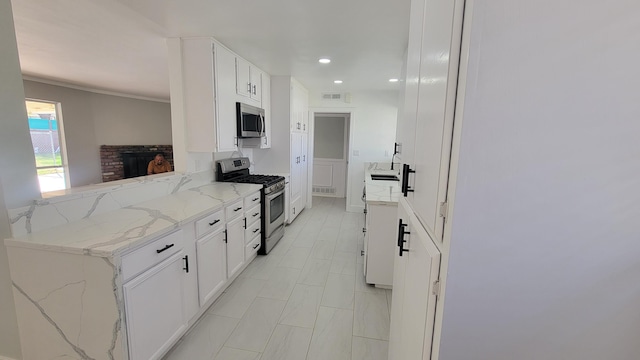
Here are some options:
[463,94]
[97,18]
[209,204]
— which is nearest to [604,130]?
[463,94]

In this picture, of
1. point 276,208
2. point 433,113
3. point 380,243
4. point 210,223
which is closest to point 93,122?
point 276,208

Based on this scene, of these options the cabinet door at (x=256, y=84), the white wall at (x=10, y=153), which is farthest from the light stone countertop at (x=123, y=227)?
the cabinet door at (x=256, y=84)

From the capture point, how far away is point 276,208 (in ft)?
11.9

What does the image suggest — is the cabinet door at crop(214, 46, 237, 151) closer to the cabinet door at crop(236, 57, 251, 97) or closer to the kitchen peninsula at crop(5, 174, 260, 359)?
the cabinet door at crop(236, 57, 251, 97)

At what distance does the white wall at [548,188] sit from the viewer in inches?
24.2

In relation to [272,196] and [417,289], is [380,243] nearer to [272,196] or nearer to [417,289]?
[272,196]

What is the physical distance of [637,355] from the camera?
0.72 metres

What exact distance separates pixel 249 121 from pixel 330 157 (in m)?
3.60

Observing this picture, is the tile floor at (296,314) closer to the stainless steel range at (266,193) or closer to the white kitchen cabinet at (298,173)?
the stainless steel range at (266,193)

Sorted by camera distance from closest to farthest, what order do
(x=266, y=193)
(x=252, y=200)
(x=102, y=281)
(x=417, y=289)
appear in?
(x=417, y=289) → (x=102, y=281) → (x=252, y=200) → (x=266, y=193)

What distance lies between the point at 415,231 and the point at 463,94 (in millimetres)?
585

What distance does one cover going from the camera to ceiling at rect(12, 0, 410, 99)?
1.96 meters

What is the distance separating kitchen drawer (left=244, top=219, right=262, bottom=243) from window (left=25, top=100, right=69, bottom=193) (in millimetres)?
4181

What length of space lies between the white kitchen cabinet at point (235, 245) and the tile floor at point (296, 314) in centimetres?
19
